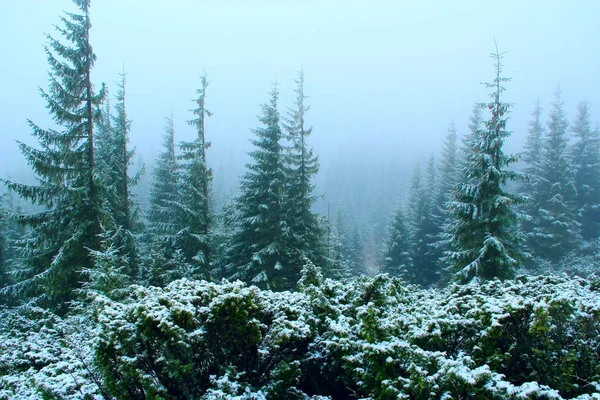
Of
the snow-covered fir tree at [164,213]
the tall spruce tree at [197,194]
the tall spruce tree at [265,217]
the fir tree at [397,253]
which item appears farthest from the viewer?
the fir tree at [397,253]

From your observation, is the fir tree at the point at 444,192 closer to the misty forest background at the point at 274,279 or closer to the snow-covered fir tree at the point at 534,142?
the misty forest background at the point at 274,279

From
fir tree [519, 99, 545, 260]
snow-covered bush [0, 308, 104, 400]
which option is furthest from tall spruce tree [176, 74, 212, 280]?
fir tree [519, 99, 545, 260]

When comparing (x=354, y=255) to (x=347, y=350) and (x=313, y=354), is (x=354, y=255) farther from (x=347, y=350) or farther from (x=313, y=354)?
(x=347, y=350)

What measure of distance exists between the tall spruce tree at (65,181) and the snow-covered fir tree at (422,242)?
81.1 feet

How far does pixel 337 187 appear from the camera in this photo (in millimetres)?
114375

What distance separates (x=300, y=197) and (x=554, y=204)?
2308 centimetres

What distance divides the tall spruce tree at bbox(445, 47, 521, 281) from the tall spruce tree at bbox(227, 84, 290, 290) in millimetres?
8464

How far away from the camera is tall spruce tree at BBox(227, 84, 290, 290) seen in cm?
1689

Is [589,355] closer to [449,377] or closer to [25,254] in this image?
[449,377]

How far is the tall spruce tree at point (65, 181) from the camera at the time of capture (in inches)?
472

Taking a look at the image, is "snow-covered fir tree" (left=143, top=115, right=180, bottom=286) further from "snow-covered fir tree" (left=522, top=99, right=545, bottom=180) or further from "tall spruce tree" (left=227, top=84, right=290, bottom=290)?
"snow-covered fir tree" (left=522, top=99, right=545, bottom=180)

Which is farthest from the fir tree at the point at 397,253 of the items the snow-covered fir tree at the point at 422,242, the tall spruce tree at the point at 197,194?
the tall spruce tree at the point at 197,194

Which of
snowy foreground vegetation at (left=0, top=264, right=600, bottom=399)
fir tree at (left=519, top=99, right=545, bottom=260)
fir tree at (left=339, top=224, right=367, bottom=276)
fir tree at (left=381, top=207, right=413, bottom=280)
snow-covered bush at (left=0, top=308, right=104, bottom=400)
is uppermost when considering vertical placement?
fir tree at (left=519, top=99, right=545, bottom=260)

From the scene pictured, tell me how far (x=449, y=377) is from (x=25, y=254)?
16444 millimetres
